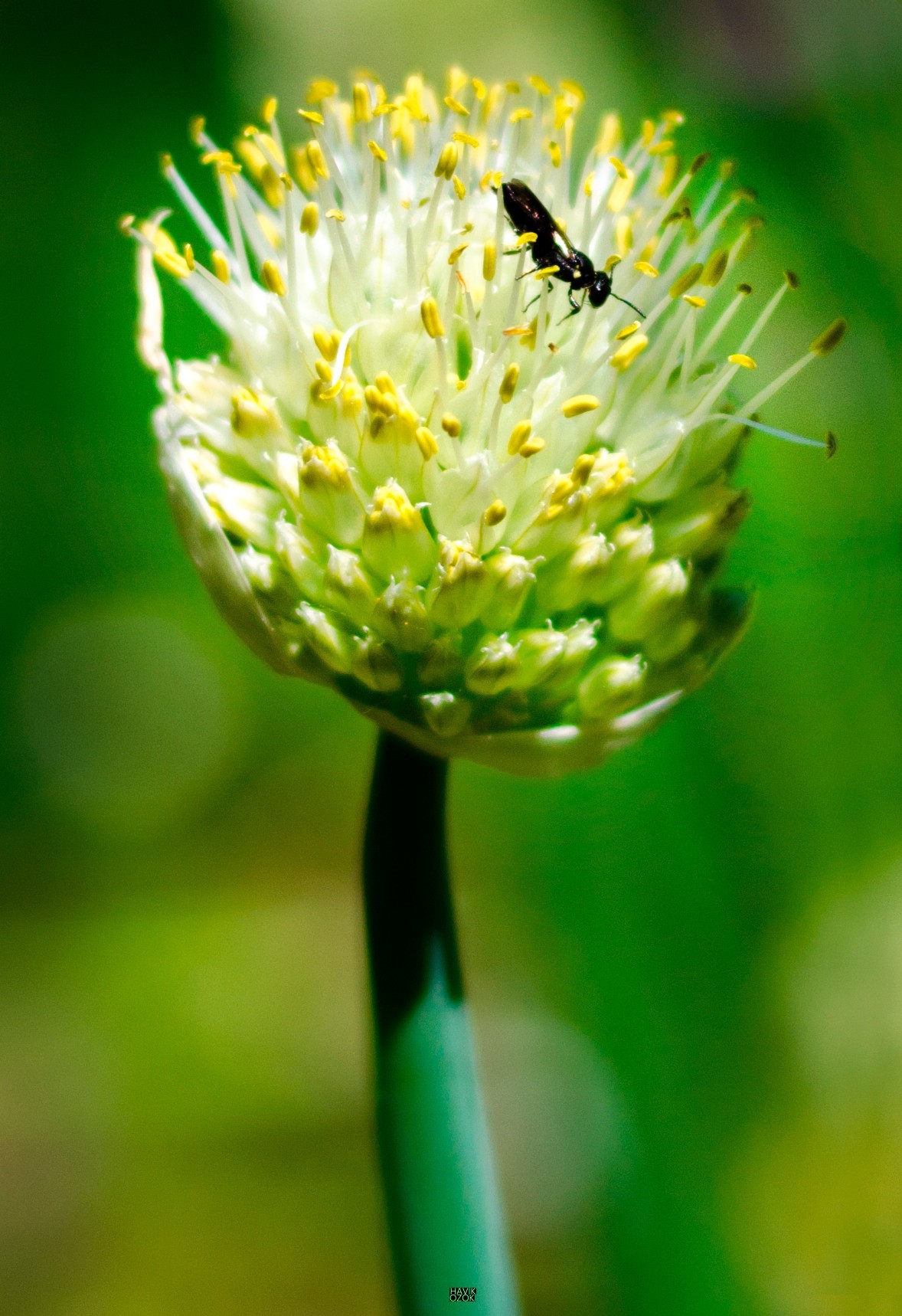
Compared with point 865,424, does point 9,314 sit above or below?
above

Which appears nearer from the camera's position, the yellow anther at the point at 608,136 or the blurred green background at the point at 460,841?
the yellow anther at the point at 608,136

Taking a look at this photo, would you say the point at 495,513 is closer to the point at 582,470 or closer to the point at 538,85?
the point at 582,470

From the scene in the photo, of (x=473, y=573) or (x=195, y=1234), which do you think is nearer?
(x=473, y=573)

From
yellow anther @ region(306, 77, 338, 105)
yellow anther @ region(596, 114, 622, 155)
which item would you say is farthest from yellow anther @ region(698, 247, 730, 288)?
yellow anther @ region(306, 77, 338, 105)

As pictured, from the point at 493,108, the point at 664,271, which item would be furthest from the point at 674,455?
the point at 493,108

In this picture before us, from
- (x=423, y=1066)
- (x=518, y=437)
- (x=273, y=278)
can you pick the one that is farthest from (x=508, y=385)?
(x=423, y=1066)

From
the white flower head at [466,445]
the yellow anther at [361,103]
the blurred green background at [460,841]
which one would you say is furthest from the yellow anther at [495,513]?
the blurred green background at [460,841]

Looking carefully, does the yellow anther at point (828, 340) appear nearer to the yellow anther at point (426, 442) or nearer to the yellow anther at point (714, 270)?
the yellow anther at point (714, 270)

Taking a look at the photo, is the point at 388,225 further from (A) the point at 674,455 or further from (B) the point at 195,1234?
(B) the point at 195,1234
